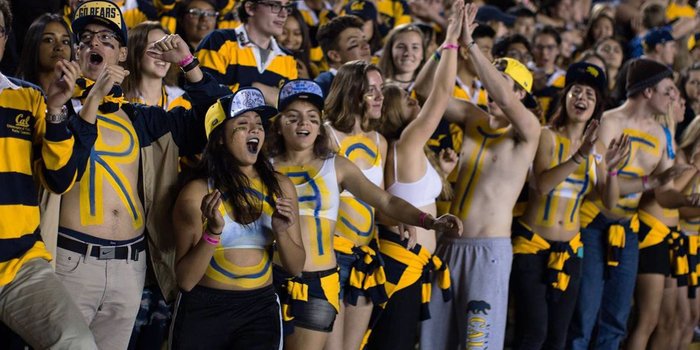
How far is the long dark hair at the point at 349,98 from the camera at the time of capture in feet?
18.0

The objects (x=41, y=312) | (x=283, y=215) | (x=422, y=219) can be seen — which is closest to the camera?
(x=41, y=312)

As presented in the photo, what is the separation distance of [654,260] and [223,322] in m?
3.85

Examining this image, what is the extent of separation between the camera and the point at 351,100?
550 cm

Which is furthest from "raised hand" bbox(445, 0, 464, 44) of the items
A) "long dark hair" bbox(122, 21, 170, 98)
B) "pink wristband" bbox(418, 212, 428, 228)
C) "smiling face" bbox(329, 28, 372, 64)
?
"long dark hair" bbox(122, 21, 170, 98)

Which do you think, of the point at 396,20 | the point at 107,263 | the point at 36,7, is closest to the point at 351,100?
the point at 107,263

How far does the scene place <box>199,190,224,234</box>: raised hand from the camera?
414 cm

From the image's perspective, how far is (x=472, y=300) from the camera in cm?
588

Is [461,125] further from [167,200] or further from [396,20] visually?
[396,20]

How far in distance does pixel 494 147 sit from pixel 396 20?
154 inches

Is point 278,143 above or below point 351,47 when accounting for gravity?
below

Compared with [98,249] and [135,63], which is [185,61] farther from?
[98,249]

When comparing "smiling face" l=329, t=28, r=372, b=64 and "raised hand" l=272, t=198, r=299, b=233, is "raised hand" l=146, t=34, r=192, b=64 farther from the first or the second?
"smiling face" l=329, t=28, r=372, b=64

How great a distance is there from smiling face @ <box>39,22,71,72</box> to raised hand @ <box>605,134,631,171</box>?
3430mm

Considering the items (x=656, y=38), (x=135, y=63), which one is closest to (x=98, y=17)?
(x=135, y=63)
